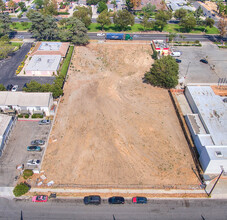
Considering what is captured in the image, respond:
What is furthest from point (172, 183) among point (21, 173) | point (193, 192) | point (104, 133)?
point (21, 173)

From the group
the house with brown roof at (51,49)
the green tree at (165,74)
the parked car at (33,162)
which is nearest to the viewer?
the parked car at (33,162)

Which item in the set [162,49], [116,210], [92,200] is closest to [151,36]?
[162,49]

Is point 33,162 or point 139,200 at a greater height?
point 139,200

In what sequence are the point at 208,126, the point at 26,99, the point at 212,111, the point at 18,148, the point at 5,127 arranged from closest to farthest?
the point at 18,148
the point at 5,127
the point at 208,126
the point at 212,111
the point at 26,99

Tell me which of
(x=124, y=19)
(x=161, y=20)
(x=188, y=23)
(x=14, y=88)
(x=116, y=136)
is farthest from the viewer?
(x=161, y=20)

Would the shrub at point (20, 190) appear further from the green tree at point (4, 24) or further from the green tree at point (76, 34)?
the green tree at point (4, 24)

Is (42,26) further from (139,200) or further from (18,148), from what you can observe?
(139,200)

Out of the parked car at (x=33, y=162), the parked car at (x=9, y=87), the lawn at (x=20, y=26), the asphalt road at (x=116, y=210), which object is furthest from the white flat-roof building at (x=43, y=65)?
the asphalt road at (x=116, y=210)
